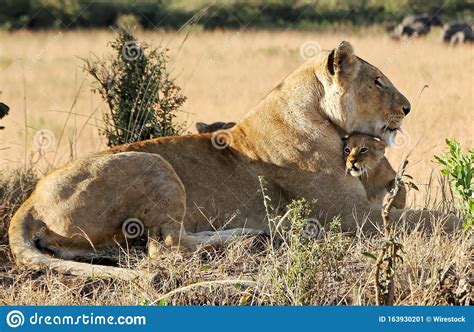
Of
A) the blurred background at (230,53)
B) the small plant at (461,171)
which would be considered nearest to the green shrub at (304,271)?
the small plant at (461,171)

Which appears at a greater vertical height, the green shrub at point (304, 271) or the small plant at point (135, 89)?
the small plant at point (135, 89)

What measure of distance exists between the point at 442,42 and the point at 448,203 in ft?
63.8

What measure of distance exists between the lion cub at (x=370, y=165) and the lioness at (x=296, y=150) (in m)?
0.08

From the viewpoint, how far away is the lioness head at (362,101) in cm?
738

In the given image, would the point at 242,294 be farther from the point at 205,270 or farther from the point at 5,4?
the point at 5,4

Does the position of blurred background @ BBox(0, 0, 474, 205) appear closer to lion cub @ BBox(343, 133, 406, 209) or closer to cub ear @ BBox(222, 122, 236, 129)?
cub ear @ BBox(222, 122, 236, 129)

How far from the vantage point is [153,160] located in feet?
22.9

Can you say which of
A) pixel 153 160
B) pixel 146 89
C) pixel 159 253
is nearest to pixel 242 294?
pixel 159 253

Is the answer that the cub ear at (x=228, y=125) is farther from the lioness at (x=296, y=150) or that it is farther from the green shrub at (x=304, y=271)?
the green shrub at (x=304, y=271)

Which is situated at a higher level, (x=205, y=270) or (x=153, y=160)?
(x=153, y=160)

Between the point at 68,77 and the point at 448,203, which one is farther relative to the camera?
the point at 68,77

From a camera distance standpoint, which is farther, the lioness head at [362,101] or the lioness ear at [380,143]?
→ the lioness head at [362,101]

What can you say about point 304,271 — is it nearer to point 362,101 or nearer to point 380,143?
point 380,143

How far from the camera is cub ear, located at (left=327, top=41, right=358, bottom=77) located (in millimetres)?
7289
